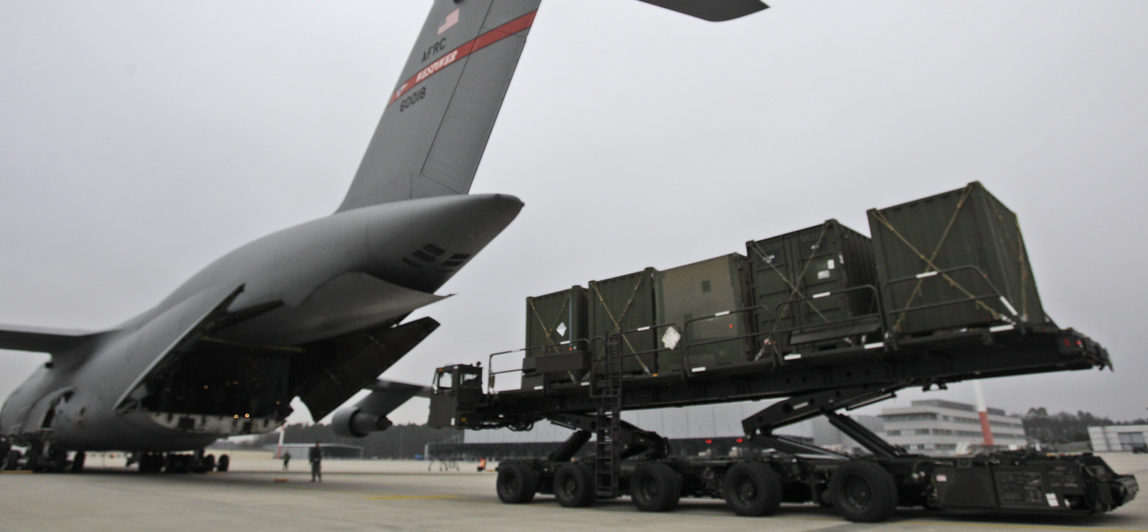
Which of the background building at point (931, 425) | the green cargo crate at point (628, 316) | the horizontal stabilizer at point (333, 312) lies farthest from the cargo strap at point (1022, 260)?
the background building at point (931, 425)

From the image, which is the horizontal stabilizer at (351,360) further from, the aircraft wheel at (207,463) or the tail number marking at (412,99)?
the aircraft wheel at (207,463)

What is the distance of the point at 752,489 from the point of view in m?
8.24

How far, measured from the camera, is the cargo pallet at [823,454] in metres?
6.82

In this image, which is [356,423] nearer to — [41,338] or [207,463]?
[207,463]

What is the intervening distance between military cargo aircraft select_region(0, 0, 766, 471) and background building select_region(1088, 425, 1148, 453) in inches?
2129

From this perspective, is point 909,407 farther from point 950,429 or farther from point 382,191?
point 382,191

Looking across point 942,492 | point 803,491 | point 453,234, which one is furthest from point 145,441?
point 942,492

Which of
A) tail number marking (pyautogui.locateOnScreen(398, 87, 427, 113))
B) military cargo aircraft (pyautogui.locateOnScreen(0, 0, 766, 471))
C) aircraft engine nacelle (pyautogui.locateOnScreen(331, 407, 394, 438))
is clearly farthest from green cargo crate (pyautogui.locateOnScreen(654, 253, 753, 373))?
aircraft engine nacelle (pyautogui.locateOnScreen(331, 407, 394, 438))

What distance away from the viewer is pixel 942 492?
7215 millimetres

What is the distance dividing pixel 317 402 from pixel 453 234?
9.52 meters

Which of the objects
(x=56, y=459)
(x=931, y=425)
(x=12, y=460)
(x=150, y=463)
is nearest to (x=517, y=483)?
(x=56, y=459)

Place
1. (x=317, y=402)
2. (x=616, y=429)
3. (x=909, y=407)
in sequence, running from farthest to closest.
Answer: (x=909, y=407), (x=317, y=402), (x=616, y=429)

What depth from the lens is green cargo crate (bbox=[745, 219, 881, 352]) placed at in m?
8.07

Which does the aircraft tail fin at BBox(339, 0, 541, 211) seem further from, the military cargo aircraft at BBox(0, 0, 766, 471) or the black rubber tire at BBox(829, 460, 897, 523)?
the black rubber tire at BBox(829, 460, 897, 523)
